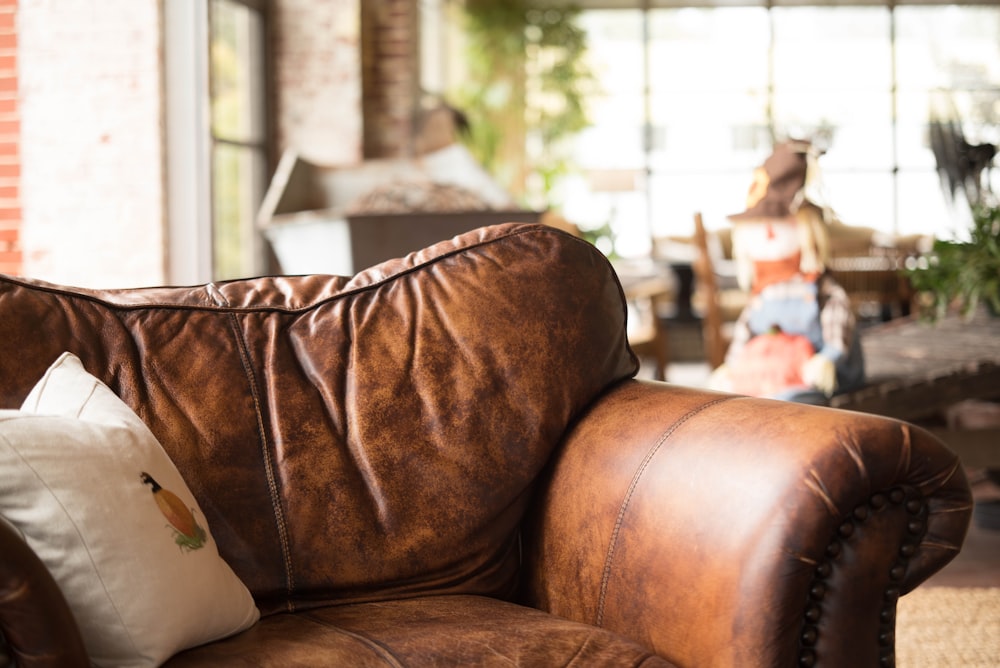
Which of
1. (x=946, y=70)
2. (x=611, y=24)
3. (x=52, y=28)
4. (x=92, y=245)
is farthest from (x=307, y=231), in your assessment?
(x=946, y=70)

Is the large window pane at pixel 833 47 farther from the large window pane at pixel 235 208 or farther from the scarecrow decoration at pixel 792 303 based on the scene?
the scarecrow decoration at pixel 792 303

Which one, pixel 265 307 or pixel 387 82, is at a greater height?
pixel 387 82

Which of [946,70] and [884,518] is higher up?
[946,70]

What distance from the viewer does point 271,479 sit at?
4.94 feet

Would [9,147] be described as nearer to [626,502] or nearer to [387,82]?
[387,82]

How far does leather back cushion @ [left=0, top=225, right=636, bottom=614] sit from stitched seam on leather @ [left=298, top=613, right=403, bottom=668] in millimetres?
116

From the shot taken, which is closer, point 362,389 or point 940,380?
point 362,389

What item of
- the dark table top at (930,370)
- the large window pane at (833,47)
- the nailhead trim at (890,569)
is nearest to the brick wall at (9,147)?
the dark table top at (930,370)

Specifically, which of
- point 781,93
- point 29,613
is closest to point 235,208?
point 29,613

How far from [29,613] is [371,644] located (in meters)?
0.41

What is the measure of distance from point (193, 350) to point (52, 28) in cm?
266

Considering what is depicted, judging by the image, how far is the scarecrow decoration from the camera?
2875mm

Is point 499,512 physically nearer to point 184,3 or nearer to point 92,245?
point 92,245

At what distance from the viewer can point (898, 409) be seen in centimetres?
306
